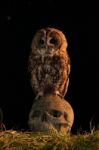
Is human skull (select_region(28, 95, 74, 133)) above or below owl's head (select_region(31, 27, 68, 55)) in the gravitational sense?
below

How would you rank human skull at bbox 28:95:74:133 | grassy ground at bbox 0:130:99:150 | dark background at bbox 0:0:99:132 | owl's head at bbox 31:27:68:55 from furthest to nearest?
1. dark background at bbox 0:0:99:132
2. owl's head at bbox 31:27:68:55
3. human skull at bbox 28:95:74:133
4. grassy ground at bbox 0:130:99:150

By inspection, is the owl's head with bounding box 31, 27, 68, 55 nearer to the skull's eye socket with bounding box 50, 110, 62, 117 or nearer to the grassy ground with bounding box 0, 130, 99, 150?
the skull's eye socket with bounding box 50, 110, 62, 117

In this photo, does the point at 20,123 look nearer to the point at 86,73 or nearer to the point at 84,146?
the point at 86,73

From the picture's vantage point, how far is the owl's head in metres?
7.31

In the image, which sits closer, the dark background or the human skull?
the human skull

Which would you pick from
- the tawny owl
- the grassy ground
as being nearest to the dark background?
the tawny owl

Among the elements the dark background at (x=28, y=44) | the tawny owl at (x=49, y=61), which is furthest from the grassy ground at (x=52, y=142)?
the dark background at (x=28, y=44)

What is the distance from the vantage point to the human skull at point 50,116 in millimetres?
7164

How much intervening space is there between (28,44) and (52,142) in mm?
2355

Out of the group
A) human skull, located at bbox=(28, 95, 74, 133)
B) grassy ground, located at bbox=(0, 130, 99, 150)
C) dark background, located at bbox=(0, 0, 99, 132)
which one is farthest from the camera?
dark background, located at bbox=(0, 0, 99, 132)

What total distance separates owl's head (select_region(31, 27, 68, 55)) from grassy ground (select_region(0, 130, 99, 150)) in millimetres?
888

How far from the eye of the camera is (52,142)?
656cm

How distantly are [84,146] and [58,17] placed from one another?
238 centimetres

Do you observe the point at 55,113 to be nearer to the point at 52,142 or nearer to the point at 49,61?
the point at 49,61
